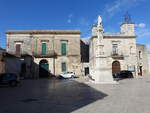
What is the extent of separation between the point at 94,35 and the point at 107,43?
2.90 m

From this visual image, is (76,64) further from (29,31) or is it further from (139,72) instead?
(139,72)

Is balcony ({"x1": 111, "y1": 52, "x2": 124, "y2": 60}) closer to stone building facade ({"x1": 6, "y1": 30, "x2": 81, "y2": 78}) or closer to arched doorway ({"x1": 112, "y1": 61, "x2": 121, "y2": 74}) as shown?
arched doorway ({"x1": 112, "y1": 61, "x2": 121, "y2": 74})

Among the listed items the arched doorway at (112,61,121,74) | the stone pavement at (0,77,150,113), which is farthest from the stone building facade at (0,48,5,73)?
the arched doorway at (112,61,121,74)

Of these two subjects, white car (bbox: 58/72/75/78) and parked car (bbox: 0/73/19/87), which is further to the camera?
white car (bbox: 58/72/75/78)

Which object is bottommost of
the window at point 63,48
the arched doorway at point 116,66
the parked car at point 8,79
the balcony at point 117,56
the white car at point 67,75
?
the white car at point 67,75

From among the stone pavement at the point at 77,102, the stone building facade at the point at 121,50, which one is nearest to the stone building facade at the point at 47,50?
the stone building facade at the point at 121,50

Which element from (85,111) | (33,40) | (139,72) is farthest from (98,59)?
(139,72)

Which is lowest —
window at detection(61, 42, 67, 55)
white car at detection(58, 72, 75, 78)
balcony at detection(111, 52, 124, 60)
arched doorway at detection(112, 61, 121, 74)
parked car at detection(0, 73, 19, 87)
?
white car at detection(58, 72, 75, 78)

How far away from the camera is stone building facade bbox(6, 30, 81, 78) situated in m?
→ 30.9

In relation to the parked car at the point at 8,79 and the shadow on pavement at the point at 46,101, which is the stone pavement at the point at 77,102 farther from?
the parked car at the point at 8,79

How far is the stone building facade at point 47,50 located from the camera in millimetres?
30875

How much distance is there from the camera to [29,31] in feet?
103

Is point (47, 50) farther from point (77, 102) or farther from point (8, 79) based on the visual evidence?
point (77, 102)

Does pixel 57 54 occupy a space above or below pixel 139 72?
above
